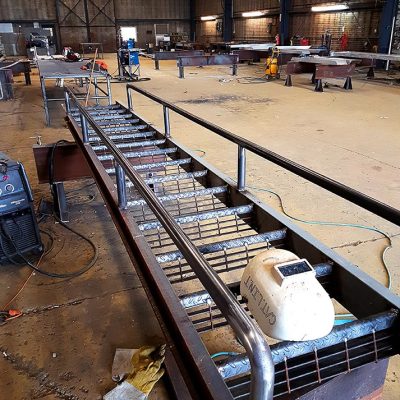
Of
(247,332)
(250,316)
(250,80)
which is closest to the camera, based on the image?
(247,332)

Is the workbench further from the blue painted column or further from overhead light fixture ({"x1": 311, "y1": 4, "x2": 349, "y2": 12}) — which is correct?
the blue painted column

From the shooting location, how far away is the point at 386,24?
1321 centimetres

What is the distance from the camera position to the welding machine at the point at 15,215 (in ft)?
9.64

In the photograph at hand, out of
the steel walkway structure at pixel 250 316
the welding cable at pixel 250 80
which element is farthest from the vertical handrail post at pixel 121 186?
the welding cable at pixel 250 80

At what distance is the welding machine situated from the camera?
2.94 metres

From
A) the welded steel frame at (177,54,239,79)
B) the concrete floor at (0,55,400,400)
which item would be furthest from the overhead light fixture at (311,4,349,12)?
the concrete floor at (0,55,400,400)

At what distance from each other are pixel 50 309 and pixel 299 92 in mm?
9470

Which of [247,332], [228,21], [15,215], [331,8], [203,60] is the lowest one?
[15,215]

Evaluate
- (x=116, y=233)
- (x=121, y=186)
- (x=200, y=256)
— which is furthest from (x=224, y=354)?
(x=116, y=233)

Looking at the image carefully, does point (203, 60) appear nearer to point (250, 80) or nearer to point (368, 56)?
point (250, 80)

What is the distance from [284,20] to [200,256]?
66.2 feet

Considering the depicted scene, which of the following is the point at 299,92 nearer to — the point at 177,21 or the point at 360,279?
the point at 360,279

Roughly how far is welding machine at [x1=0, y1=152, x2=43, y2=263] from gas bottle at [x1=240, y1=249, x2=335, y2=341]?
7.85 ft

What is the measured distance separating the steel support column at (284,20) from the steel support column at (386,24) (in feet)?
19.2
